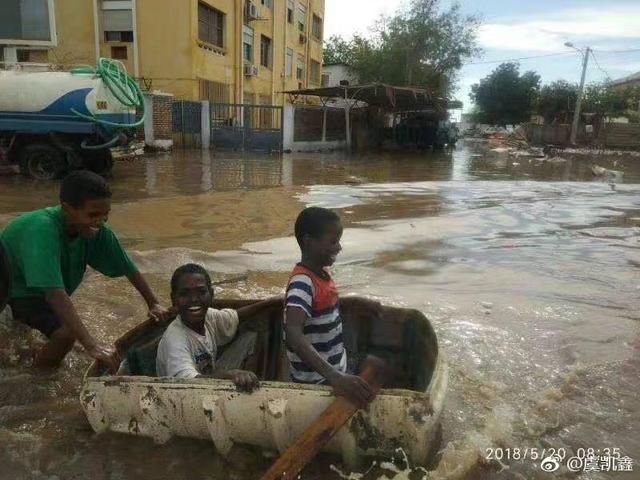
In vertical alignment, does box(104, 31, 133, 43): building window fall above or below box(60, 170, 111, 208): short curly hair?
above

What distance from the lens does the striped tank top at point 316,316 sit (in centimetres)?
245

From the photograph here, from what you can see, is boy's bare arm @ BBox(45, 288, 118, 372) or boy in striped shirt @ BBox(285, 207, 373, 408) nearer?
boy in striped shirt @ BBox(285, 207, 373, 408)

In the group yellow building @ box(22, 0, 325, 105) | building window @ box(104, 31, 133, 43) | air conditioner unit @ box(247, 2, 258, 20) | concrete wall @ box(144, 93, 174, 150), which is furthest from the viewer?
air conditioner unit @ box(247, 2, 258, 20)

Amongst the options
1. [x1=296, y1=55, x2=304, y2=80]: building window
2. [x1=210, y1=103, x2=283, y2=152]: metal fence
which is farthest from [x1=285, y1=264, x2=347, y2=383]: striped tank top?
[x1=296, y1=55, x2=304, y2=80]: building window

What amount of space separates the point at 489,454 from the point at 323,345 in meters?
0.91

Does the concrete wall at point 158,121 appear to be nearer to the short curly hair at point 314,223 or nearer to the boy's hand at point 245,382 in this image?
the short curly hair at point 314,223

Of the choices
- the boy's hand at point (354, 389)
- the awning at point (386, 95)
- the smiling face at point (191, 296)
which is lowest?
the boy's hand at point (354, 389)

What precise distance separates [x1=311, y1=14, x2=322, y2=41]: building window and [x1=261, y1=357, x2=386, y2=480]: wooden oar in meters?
35.5

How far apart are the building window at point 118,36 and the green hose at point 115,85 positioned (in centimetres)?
977

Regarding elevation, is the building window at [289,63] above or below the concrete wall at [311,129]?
above

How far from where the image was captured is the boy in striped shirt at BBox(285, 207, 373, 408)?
2.36 meters

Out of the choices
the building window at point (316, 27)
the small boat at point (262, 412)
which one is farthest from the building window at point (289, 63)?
the small boat at point (262, 412)
